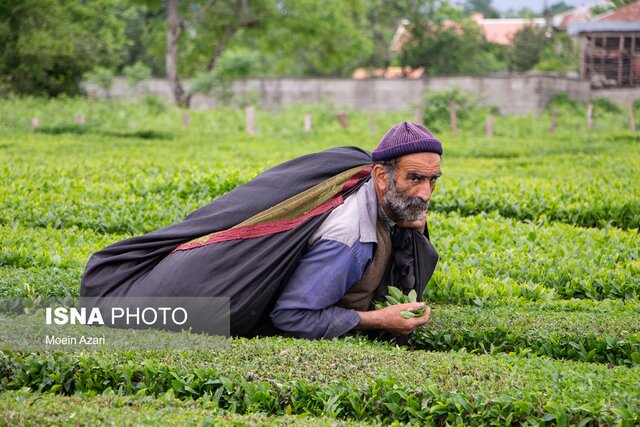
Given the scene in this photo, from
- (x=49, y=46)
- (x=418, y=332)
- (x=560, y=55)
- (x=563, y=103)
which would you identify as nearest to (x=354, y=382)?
(x=418, y=332)

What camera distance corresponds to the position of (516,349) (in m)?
5.01

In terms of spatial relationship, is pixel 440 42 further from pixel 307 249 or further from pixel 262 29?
pixel 307 249

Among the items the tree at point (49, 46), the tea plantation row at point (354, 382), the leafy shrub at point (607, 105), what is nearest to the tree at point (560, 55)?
the leafy shrub at point (607, 105)

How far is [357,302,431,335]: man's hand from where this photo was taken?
4.78 m

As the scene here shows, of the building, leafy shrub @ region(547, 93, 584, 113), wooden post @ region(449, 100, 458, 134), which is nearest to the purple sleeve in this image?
wooden post @ region(449, 100, 458, 134)

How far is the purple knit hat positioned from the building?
1283 inches

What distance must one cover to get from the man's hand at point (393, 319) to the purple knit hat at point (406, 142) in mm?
784

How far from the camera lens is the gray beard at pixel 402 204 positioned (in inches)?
193

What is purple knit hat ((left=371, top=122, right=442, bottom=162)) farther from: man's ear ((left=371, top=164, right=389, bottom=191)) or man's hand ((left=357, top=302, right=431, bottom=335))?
man's hand ((left=357, top=302, right=431, bottom=335))

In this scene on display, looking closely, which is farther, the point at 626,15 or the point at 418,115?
the point at 626,15

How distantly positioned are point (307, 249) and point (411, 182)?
64 centimetres

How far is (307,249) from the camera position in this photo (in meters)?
4.91

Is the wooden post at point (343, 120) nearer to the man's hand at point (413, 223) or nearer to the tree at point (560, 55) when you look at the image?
the tree at point (560, 55)

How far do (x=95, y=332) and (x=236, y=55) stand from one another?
103 ft
